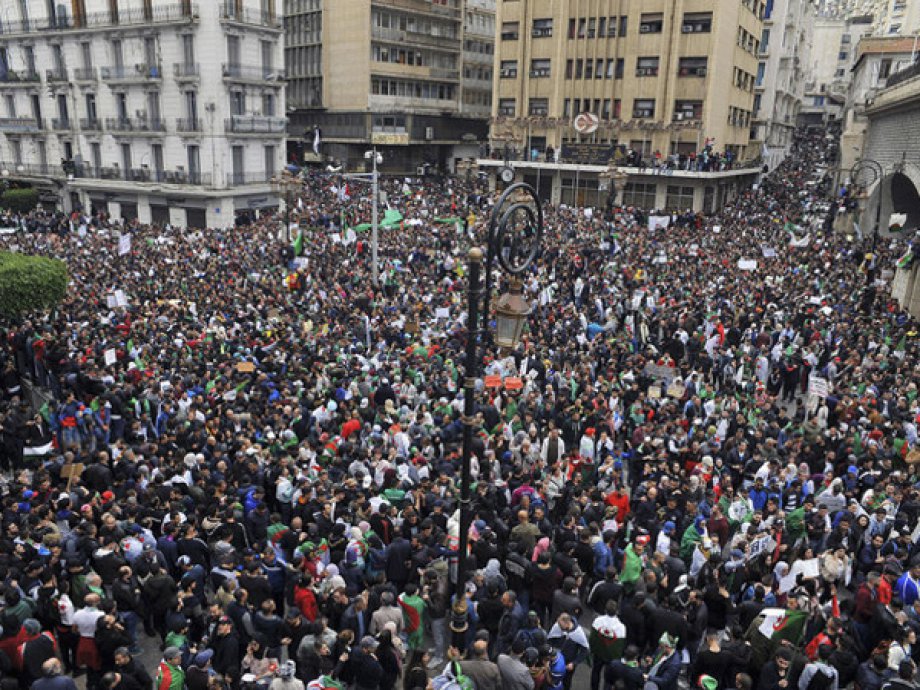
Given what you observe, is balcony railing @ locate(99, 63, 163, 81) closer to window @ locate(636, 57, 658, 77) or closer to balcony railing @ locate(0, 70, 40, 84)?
balcony railing @ locate(0, 70, 40, 84)

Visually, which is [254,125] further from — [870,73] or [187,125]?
[870,73]

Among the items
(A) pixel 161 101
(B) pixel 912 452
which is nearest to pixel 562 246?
(B) pixel 912 452

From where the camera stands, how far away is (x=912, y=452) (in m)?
12.2

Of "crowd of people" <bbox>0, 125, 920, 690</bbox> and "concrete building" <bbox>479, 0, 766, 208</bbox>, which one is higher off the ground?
"concrete building" <bbox>479, 0, 766, 208</bbox>

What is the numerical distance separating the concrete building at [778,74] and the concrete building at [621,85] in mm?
10257

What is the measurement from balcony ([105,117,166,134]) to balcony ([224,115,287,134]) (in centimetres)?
401

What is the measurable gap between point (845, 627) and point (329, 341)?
13.2m

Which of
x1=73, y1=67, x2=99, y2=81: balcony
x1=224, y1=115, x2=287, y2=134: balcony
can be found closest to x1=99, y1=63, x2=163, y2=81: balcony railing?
x1=73, y1=67, x2=99, y2=81: balcony

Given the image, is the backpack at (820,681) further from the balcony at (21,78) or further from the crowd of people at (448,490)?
the balcony at (21,78)

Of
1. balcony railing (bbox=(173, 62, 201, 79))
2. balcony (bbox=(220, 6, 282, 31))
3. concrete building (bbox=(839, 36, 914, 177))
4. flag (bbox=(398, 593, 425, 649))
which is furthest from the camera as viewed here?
concrete building (bbox=(839, 36, 914, 177))

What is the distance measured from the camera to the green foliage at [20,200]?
44.4m

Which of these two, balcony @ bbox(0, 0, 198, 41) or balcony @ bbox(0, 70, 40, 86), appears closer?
balcony @ bbox(0, 0, 198, 41)

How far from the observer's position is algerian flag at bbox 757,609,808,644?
777cm

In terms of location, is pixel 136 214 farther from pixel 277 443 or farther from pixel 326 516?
pixel 326 516
